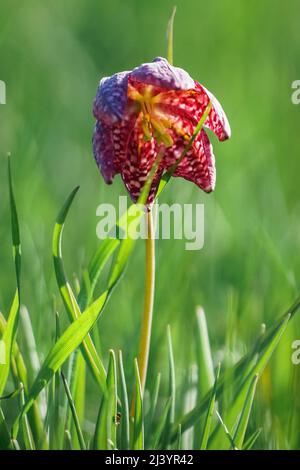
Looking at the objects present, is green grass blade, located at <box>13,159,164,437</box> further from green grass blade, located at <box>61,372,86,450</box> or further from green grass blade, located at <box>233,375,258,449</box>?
green grass blade, located at <box>233,375,258,449</box>

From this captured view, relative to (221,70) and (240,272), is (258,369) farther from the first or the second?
(221,70)

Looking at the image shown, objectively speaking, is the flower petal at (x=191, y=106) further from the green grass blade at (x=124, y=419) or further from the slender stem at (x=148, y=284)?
the green grass blade at (x=124, y=419)

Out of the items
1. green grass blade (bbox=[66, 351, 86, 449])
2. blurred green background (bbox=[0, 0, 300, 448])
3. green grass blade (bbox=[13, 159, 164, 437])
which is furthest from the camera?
blurred green background (bbox=[0, 0, 300, 448])

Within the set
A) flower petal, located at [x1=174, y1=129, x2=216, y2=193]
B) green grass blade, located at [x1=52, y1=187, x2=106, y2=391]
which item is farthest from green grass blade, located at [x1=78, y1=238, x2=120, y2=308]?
flower petal, located at [x1=174, y1=129, x2=216, y2=193]

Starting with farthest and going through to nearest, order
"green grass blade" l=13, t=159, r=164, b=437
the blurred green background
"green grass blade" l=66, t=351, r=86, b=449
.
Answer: the blurred green background < "green grass blade" l=66, t=351, r=86, b=449 < "green grass blade" l=13, t=159, r=164, b=437

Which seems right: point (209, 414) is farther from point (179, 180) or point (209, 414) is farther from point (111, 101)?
point (179, 180)

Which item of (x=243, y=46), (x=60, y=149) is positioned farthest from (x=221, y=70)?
(x=60, y=149)

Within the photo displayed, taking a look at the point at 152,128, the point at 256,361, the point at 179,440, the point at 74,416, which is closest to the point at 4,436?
the point at 74,416
